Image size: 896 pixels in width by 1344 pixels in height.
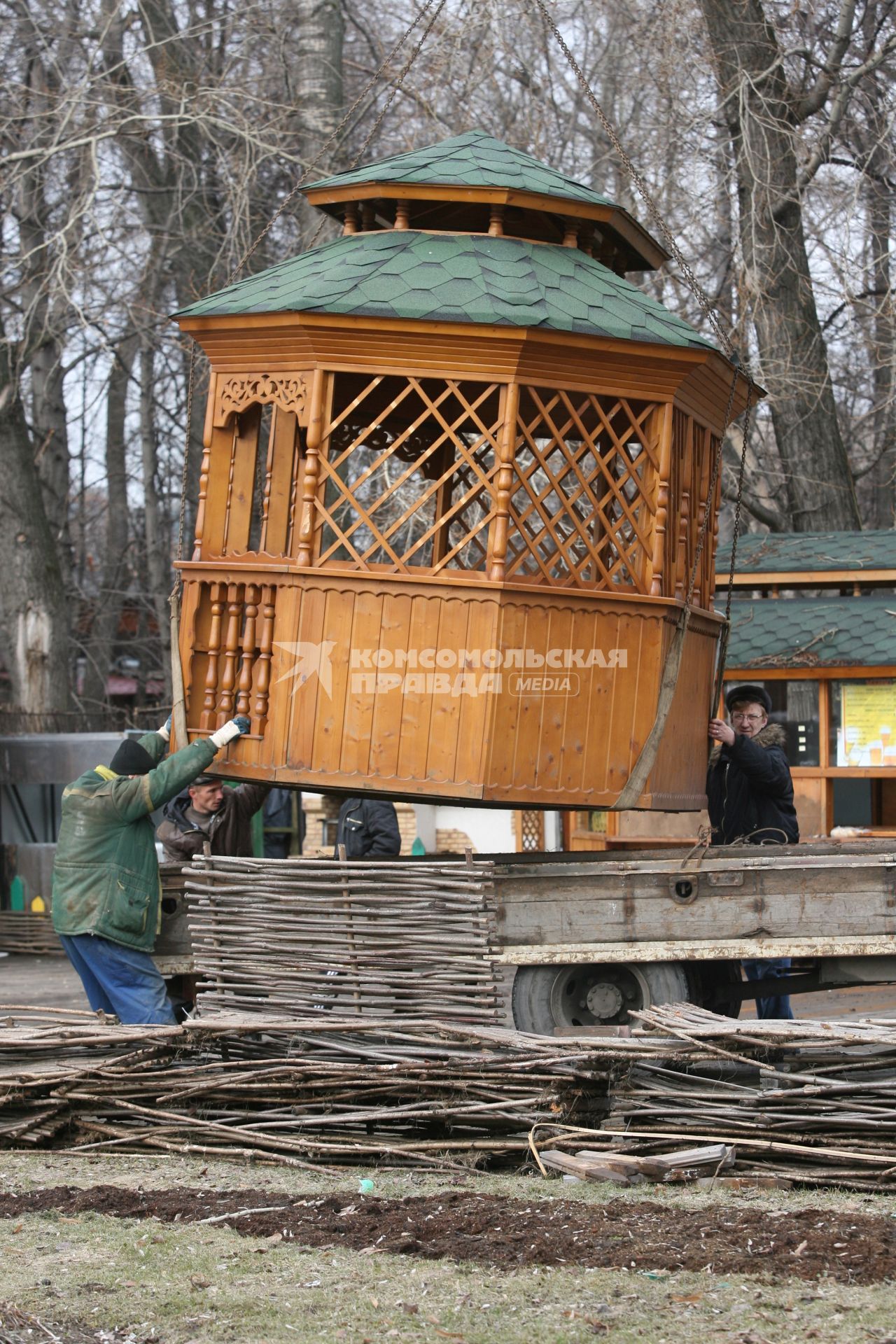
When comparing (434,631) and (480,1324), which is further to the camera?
(434,631)

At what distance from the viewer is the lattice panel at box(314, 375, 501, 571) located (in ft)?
23.6

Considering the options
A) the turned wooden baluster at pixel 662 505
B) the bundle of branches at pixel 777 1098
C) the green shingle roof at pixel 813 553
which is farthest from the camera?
the green shingle roof at pixel 813 553

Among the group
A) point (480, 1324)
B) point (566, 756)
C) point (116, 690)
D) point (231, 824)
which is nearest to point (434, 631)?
point (566, 756)

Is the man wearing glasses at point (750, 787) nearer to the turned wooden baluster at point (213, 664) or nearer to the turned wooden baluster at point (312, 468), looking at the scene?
the turned wooden baluster at point (312, 468)

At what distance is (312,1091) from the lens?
6324mm

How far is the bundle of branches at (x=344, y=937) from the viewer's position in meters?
6.87

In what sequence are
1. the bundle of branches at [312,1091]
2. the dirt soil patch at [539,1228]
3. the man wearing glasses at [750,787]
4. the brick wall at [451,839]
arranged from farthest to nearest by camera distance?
the brick wall at [451,839], the man wearing glasses at [750,787], the bundle of branches at [312,1091], the dirt soil patch at [539,1228]

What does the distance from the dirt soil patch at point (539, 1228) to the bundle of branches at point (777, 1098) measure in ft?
1.88

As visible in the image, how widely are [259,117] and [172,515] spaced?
42.1 feet

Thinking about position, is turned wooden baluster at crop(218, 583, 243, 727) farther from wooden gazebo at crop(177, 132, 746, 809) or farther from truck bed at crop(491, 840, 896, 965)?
truck bed at crop(491, 840, 896, 965)

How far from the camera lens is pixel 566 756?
7262mm

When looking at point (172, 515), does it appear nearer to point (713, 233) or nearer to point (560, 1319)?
point (713, 233)

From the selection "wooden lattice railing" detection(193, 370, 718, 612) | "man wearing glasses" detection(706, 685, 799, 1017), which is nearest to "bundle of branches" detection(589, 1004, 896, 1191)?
"man wearing glasses" detection(706, 685, 799, 1017)

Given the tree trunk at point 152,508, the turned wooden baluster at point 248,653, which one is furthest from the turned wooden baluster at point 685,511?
the tree trunk at point 152,508
